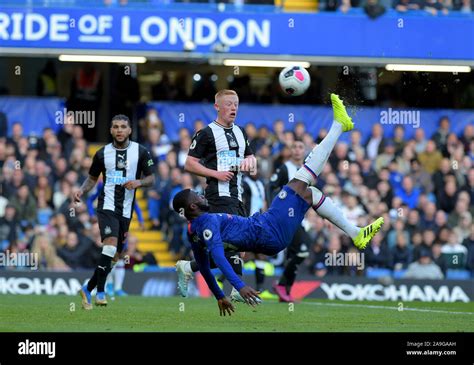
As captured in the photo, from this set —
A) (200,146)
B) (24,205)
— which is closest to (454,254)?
(24,205)

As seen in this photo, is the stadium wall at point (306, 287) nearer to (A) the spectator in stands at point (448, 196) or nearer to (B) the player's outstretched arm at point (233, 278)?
(A) the spectator in stands at point (448, 196)

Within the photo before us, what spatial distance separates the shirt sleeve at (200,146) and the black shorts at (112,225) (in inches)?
72.2

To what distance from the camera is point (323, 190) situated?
72.8 feet

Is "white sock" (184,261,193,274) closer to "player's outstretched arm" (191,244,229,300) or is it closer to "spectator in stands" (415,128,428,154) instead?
"player's outstretched arm" (191,244,229,300)

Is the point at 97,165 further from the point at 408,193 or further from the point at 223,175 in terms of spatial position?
the point at 408,193

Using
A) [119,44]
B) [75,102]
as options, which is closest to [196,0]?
[119,44]

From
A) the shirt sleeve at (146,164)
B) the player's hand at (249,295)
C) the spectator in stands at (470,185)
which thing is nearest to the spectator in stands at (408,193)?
the spectator in stands at (470,185)

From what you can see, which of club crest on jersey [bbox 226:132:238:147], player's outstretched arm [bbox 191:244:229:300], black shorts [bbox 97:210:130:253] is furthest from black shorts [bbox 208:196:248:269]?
black shorts [bbox 97:210:130:253]

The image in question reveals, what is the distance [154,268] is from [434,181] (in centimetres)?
608

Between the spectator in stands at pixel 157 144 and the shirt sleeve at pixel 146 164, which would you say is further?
the spectator in stands at pixel 157 144

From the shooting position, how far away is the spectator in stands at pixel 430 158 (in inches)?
922

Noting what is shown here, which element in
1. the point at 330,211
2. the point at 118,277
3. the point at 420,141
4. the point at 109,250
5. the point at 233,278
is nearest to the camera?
the point at 233,278

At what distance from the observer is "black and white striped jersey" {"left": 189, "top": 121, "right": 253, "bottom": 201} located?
13.2 meters

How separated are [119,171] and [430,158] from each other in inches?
401
